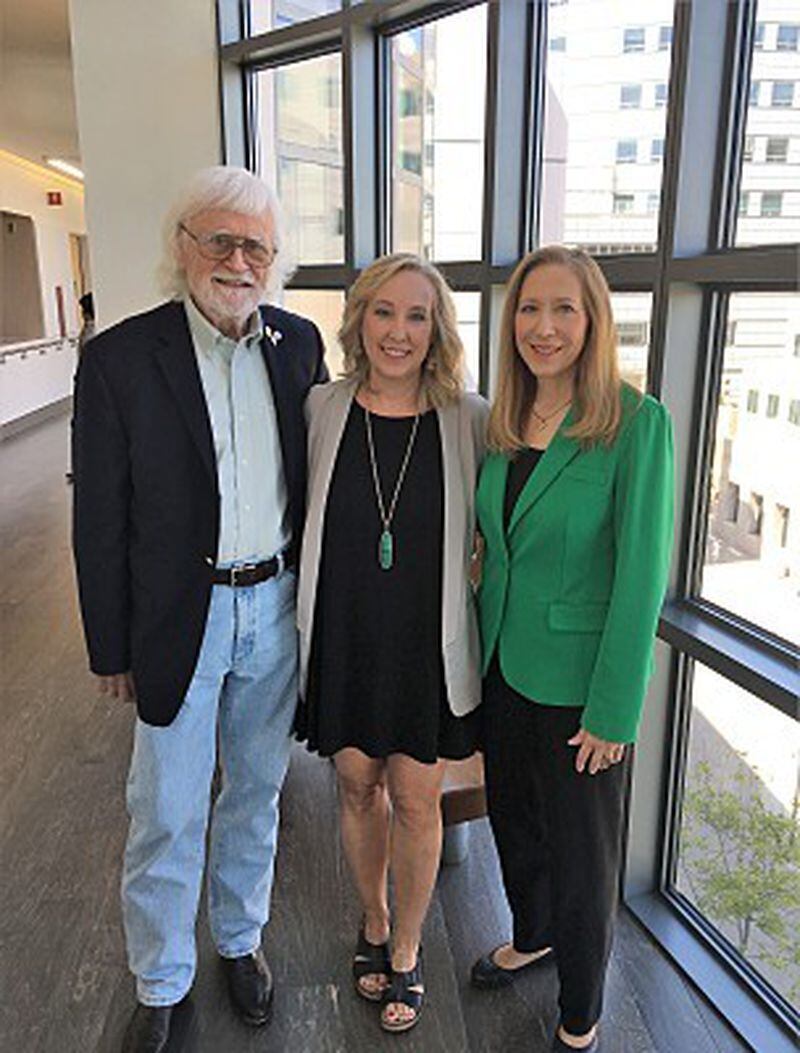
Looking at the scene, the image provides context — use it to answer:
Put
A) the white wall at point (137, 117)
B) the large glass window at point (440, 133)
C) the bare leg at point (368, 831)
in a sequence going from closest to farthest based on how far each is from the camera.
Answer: the bare leg at point (368, 831) < the large glass window at point (440, 133) < the white wall at point (137, 117)

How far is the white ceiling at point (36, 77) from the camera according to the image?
4.35m

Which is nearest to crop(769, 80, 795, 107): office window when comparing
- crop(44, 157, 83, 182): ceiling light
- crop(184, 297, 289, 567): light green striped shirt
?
crop(184, 297, 289, 567): light green striped shirt

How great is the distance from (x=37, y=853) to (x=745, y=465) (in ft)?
7.13

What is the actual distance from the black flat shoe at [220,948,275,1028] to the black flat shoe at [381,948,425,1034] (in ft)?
0.86

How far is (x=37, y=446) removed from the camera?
8641 mm

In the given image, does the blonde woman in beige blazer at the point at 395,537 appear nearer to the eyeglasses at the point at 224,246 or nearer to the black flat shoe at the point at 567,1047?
the eyeglasses at the point at 224,246

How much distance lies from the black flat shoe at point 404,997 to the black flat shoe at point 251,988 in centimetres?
26

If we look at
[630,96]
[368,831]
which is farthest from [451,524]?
[630,96]

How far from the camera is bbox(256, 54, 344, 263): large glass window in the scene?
312 centimetres

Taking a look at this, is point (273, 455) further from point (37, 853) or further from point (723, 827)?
point (37, 853)

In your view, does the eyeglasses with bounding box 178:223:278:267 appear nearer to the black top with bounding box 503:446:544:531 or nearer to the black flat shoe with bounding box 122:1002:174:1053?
the black top with bounding box 503:446:544:531

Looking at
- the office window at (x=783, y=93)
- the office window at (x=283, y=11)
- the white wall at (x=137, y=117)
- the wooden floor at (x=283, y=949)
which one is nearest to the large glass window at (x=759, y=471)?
the office window at (x=783, y=93)

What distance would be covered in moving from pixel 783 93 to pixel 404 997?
2.01 meters

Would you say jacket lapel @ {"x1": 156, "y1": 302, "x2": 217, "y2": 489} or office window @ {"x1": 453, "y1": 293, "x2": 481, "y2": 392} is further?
office window @ {"x1": 453, "y1": 293, "x2": 481, "y2": 392}
